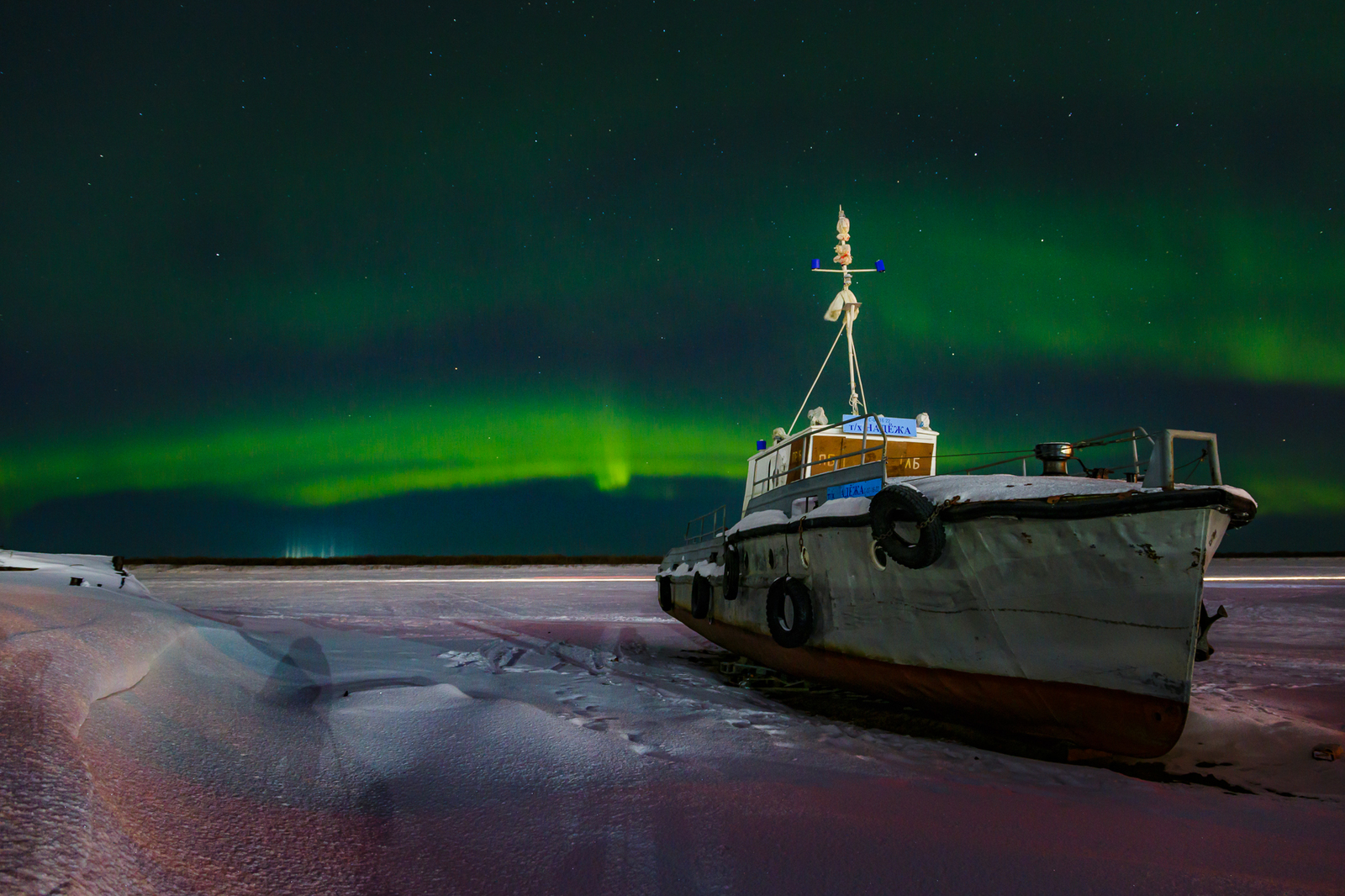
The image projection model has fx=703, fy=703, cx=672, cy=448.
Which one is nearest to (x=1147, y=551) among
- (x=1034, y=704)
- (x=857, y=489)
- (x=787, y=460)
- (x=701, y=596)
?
(x=1034, y=704)

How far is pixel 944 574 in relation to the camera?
19.6 ft

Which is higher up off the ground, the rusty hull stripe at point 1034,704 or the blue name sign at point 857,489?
the blue name sign at point 857,489

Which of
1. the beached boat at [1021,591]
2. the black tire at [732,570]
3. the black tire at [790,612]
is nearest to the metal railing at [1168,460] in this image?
the beached boat at [1021,591]

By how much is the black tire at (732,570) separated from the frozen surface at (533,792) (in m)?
2.75

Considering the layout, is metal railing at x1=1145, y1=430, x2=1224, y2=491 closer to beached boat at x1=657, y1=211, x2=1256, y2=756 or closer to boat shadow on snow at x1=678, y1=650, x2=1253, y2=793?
beached boat at x1=657, y1=211, x2=1256, y2=756

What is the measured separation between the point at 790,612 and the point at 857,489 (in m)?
1.58

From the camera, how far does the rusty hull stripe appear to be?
5.04 metres

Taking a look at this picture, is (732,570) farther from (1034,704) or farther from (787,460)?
(1034,704)

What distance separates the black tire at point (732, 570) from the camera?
9688 mm

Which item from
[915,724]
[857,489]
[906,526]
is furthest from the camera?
[857,489]

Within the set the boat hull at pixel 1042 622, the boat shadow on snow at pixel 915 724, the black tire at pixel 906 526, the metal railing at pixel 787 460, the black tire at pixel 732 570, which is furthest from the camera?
the metal railing at pixel 787 460

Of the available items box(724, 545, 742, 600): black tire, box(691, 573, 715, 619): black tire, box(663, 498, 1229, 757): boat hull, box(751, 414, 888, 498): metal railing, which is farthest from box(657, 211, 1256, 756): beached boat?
box(691, 573, 715, 619): black tire

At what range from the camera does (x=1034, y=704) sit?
18.2 ft

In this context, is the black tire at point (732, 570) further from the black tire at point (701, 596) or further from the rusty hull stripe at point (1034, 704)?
the rusty hull stripe at point (1034, 704)
